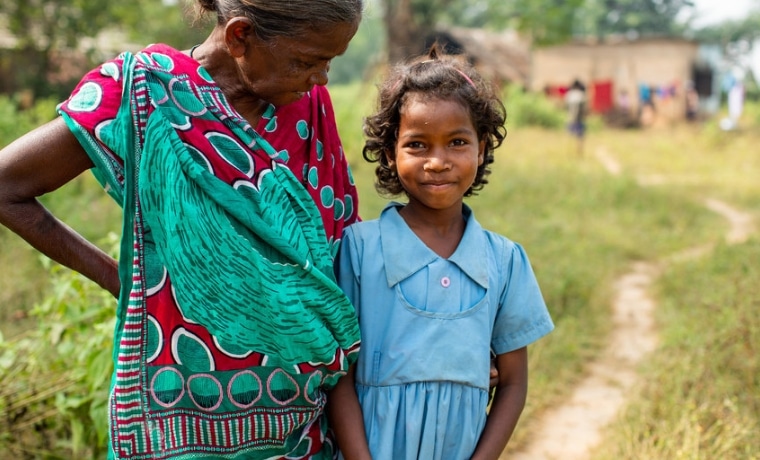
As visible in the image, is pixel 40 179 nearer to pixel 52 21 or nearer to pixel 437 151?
pixel 437 151

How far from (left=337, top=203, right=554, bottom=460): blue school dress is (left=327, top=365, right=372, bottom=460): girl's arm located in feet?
0.07

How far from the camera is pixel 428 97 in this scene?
1.69 metres

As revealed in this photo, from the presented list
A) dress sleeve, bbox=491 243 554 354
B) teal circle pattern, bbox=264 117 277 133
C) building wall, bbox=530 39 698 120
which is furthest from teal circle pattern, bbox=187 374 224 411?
building wall, bbox=530 39 698 120

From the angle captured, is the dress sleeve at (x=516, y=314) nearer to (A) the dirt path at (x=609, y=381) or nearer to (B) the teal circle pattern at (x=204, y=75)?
(B) the teal circle pattern at (x=204, y=75)

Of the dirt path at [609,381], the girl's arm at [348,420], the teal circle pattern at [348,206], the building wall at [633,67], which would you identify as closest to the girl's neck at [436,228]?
the teal circle pattern at [348,206]

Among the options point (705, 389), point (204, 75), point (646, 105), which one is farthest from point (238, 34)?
point (646, 105)

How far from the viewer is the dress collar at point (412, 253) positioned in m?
1.64

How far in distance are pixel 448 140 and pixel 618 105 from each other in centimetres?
2067

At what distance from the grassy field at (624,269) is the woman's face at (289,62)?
190 centimetres

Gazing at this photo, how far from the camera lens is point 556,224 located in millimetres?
6688

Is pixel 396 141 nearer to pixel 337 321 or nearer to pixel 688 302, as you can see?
pixel 337 321

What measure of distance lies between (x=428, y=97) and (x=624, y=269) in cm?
481

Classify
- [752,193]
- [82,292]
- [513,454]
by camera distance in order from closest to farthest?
[82,292], [513,454], [752,193]

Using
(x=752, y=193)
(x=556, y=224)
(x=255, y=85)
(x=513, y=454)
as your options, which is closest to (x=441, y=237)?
(x=255, y=85)
